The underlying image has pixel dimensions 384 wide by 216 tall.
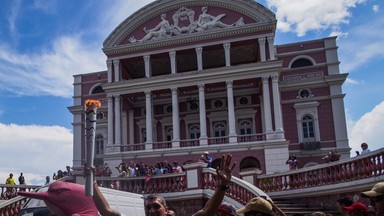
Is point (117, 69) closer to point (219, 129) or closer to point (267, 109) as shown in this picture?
point (219, 129)

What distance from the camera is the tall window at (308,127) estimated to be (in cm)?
3091

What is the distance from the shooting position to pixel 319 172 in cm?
1357

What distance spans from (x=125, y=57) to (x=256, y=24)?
9799 millimetres

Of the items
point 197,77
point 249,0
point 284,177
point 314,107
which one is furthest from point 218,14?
point 284,177

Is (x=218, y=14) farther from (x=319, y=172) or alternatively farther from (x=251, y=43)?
(x=319, y=172)

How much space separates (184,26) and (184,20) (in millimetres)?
518

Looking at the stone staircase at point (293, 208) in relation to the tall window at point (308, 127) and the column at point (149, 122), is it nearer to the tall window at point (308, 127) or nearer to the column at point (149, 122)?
the column at point (149, 122)

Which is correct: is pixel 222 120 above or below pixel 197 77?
below

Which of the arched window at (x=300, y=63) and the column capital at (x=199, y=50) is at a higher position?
the column capital at (x=199, y=50)

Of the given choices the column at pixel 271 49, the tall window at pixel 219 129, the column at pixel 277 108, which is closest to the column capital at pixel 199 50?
the column at pixel 271 49

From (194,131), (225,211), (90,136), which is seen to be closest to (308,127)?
(194,131)

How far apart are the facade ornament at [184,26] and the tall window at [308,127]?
8.48m

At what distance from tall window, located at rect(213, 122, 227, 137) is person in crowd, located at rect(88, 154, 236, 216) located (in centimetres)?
2811

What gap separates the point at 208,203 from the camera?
3.87 meters
